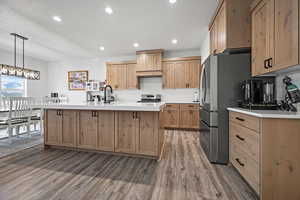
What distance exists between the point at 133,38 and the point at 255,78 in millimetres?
3046

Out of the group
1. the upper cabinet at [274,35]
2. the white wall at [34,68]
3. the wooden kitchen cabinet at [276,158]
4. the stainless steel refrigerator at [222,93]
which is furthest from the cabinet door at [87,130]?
the white wall at [34,68]

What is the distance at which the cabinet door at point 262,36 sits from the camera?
1479mm

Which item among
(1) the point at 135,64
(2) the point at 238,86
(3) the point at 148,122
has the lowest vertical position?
(3) the point at 148,122

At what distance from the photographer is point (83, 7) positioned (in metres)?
2.35

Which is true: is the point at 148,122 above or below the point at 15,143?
above

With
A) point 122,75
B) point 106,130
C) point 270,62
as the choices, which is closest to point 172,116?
point 122,75

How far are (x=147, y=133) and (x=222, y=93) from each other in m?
1.38

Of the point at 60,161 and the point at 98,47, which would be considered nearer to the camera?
the point at 60,161

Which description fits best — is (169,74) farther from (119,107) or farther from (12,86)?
(12,86)

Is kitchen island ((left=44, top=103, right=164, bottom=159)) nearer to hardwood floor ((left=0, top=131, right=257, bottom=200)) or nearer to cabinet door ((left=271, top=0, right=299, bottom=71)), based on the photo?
→ hardwood floor ((left=0, top=131, right=257, bottom=200))

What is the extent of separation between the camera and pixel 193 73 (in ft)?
14.1

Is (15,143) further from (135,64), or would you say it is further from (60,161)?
(135,64)

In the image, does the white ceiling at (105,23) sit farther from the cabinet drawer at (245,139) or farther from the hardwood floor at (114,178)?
the hardwood floor at (114,178)

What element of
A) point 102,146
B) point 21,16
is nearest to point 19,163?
point 102,146
